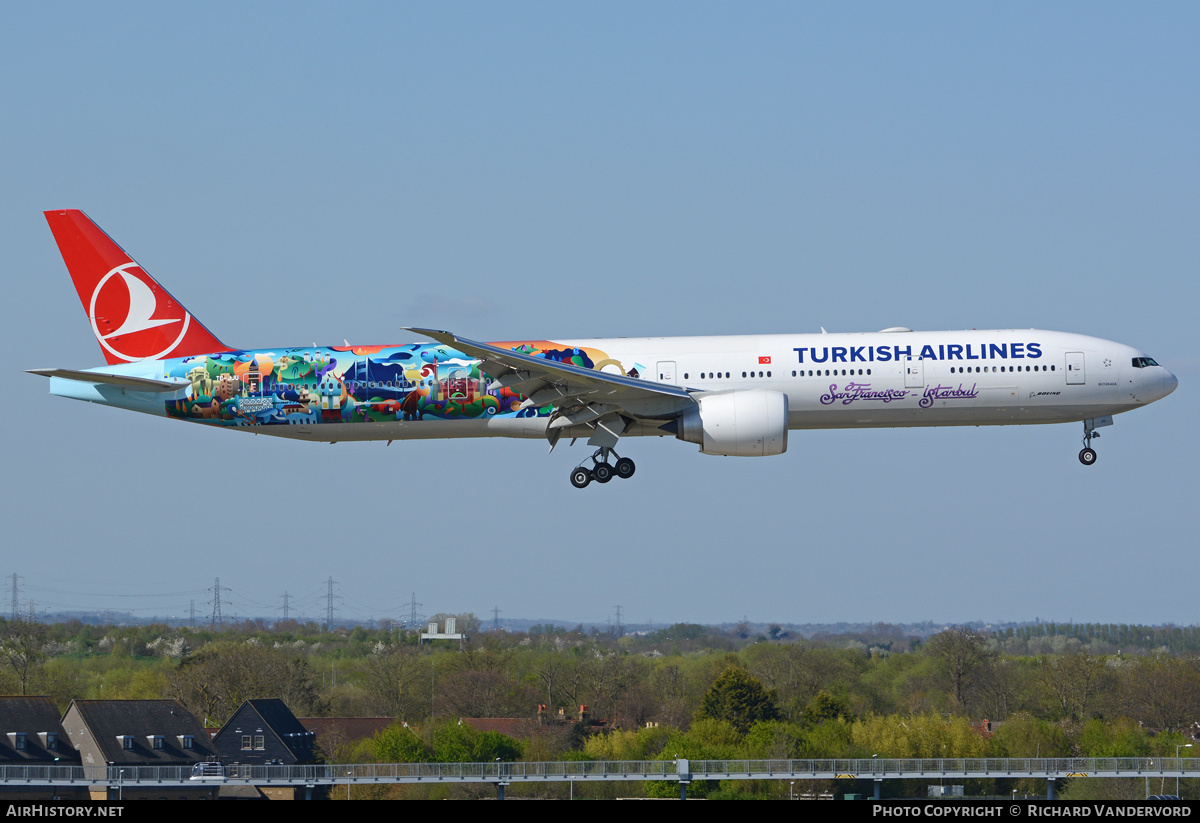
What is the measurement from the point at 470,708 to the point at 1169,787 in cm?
4811

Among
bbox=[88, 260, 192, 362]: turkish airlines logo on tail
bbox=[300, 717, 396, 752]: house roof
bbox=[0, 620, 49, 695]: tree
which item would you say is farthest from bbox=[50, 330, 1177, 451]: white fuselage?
bbox=[0, 620, 49, 695]: tree

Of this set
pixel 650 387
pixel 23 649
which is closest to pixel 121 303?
pixel 650 387

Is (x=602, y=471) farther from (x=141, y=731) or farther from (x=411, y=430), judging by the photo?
(x=141, y=731)

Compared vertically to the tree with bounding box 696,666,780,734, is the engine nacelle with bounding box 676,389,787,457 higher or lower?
higher

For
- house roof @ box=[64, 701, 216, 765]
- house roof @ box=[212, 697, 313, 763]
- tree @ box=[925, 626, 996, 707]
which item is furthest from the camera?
tree @ box=[925, 626, 996, 707]

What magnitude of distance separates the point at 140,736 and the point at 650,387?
161ft

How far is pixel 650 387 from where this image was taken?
134 ft

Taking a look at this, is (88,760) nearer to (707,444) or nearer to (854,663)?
(707,444)

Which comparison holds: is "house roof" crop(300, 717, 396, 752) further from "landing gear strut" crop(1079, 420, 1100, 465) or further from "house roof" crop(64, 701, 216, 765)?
"landing gear strut" crop(1079, 420, 1100, 465)

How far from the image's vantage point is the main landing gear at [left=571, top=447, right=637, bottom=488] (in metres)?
43.4

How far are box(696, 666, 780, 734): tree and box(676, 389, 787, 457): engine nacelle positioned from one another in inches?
2229

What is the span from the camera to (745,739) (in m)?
89.1
